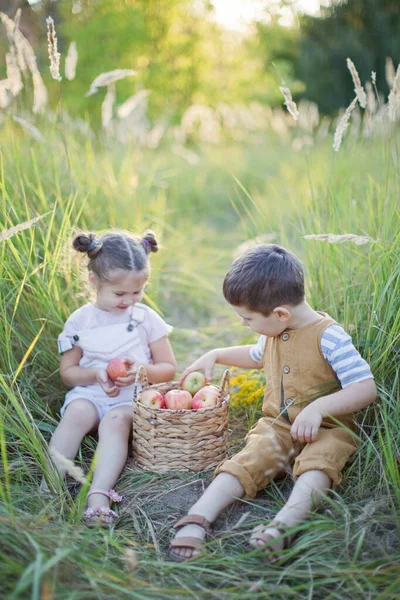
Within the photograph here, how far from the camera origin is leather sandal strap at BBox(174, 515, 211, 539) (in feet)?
7.04

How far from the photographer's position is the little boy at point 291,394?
2238mm

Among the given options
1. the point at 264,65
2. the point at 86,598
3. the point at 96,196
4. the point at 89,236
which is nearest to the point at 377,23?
the point at 264,65

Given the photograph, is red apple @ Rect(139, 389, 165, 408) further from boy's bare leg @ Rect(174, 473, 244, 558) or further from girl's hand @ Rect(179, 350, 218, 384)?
boy's bare leg @ Rect(174, 473, 244, 558)

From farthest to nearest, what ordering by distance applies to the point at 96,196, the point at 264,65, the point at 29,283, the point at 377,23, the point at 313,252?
Answer: the point at 264,65
the point at 377,23
the point at 96,196
the point at 313,252
the point at 29,283

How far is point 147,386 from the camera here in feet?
9.30

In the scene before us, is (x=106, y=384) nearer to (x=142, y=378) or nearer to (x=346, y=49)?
(x=142, y=378)

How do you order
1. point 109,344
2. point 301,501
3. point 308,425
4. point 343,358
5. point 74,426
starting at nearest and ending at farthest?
point 301,501 → point 308,425 → point 343,358 → point 74,426 → point 109,344

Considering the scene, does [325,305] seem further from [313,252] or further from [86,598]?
[86,598]

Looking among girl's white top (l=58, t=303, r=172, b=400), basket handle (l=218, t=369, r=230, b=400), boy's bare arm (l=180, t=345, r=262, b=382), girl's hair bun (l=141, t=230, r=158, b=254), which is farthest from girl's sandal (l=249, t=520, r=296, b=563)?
girl's hair bun (l=141, t=230, r=158, b=254)

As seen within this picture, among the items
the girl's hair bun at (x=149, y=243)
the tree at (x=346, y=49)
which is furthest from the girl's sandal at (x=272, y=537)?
the tree at (x=346, y=49)

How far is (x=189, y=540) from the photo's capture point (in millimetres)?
2061

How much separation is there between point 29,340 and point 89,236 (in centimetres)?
63

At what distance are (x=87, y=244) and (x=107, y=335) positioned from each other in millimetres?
Answer: 456

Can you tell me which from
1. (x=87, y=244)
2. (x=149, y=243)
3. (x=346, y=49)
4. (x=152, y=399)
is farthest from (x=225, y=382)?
(x=346, y=49)
